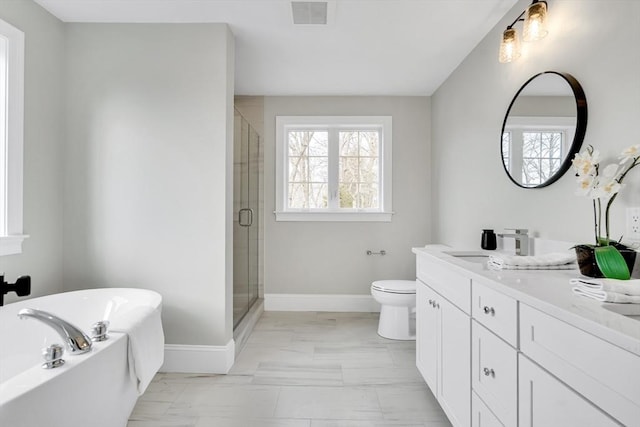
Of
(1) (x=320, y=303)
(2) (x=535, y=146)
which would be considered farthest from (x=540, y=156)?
(1) (x=320, y=303)

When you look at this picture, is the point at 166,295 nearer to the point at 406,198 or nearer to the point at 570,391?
the point at 570,391

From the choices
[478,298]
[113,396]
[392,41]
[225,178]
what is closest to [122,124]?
[225,178]

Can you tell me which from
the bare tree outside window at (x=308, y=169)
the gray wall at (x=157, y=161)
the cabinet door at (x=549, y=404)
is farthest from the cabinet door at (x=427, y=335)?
the bare tree outside window at (x=308, y=169)

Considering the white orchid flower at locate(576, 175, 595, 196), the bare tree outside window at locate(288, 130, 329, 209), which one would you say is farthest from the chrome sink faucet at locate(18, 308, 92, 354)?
the bare tree outside window at locate(288, 130, 329, 209)

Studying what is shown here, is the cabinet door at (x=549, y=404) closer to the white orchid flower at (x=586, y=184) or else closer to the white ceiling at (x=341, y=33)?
the white orchid flower at (x=586, y=184)

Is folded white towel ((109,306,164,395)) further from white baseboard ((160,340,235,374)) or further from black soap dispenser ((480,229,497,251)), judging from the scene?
black soap dispenser ((480,229,497,251))

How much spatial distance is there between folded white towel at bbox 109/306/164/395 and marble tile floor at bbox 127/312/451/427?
1.93ft

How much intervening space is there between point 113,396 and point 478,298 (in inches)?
54.3

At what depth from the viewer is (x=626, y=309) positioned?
82 cm

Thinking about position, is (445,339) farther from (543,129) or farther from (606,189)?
(543,129)

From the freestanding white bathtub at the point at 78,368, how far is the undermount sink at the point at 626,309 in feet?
4.74

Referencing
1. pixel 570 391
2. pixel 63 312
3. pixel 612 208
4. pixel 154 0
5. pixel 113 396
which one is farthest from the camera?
pixel 154 0

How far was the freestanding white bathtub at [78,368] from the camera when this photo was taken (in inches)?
35.1

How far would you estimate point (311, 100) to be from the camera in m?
3.70
